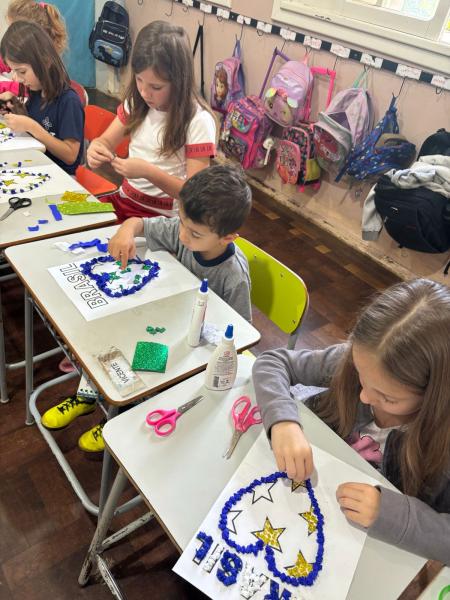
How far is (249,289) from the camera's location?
4.60 feet

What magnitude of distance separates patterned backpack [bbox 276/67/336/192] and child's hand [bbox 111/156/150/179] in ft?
5.15

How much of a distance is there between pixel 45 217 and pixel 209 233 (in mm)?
587

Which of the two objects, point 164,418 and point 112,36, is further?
point 112,36

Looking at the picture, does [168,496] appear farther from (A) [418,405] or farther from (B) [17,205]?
(B) [17,205]

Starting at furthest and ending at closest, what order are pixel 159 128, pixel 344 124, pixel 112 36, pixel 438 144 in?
pixel 112 36 → pixel 344 124 → pixel 438 144 → pixel 159 128

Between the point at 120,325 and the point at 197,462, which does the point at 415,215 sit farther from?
the point at 197,462

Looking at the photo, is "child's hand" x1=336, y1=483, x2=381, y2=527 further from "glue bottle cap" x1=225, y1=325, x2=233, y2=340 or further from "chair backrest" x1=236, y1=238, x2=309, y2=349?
"chair backrest" x1=236, y1=238, x2=309, y2=349

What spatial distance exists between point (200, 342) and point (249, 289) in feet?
1.10

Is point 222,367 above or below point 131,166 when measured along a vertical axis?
below

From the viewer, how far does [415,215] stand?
7.66 ft

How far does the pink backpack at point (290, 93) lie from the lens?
292cm

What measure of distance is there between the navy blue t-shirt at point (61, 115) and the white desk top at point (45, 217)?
36 cm

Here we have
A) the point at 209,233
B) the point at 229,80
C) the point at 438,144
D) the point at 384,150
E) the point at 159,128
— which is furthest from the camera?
the point at 229,80

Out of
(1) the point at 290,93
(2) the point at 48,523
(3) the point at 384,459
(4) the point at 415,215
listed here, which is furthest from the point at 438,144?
(2) the point at 48,523
